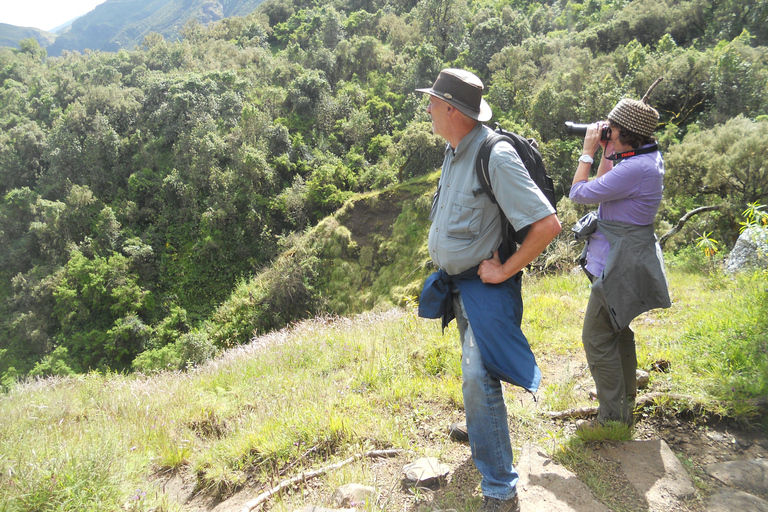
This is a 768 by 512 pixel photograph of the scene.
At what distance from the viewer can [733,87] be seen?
14.3m

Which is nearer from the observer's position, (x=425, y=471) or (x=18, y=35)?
(x=425, y=471)

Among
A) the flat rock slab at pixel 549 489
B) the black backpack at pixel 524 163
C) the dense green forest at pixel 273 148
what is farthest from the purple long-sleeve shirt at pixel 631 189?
the dense green forest at pixel 273 148

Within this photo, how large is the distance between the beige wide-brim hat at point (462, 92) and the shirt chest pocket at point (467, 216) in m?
0.38

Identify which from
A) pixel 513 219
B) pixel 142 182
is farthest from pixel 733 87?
pixel 142 182

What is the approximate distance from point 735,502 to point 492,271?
1.54 metres

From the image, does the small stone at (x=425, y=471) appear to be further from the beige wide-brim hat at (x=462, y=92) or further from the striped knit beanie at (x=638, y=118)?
the striped knit beanie at (x=638, y=118)

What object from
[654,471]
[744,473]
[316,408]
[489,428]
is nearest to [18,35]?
[316,408]

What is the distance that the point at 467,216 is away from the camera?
1.80 m

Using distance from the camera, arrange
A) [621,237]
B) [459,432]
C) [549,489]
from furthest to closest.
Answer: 1. [459,432]
2. [621,237]
3. [549,489]

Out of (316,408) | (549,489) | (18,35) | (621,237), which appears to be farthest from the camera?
(18,35)

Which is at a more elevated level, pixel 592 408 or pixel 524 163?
pixel 524 163

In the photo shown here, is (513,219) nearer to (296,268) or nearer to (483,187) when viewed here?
(483,187)

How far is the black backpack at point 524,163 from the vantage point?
174 centimetres

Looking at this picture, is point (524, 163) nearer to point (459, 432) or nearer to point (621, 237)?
point (621, 237)
